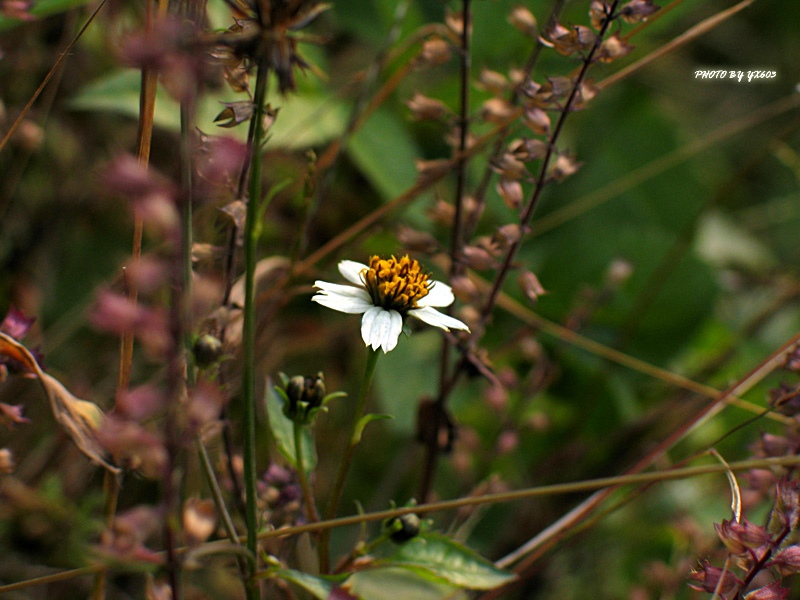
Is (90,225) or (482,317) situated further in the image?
(90,225)

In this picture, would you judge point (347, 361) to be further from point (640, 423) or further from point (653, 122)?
point (653, 122)

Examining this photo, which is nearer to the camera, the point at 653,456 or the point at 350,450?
the point at 350,450

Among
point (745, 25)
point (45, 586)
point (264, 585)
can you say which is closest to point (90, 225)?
point (45, 586)

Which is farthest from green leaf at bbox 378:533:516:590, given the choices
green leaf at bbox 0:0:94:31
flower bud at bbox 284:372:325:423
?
green leaf at bbox 0:0:94:31

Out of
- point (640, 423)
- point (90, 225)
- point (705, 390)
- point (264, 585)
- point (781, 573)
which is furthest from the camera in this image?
point (90, 225)

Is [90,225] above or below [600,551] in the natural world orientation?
above

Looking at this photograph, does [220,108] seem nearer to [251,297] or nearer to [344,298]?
[344,298]

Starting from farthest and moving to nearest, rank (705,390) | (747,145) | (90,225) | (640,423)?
(747,145)
(90,225)
(640,423)
(705,390)

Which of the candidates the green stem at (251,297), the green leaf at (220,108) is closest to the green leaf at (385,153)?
the green leaf at (220,108)

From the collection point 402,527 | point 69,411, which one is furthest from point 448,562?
point 69,411
